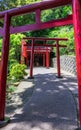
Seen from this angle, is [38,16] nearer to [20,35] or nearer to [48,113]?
[48,113]

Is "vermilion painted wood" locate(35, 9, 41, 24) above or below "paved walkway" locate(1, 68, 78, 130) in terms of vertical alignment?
above

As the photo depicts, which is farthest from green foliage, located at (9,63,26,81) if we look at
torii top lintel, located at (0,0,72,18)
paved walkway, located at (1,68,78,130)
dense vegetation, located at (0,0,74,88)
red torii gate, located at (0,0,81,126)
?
torii top lintel, located at (0,0,72,18)

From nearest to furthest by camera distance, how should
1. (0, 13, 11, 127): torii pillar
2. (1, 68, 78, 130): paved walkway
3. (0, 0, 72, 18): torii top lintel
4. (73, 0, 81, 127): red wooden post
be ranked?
(73, 0, 81, 127): red wooden post → (0, 0, 72, 18): torii top lintel → (1, 68, 78, 130): paved walkway → (0, 13, 11, 127): torii pillar

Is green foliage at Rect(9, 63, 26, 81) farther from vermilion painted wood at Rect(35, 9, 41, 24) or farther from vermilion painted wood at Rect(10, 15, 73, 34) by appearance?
vermilion painted wood at Rect(35, 9, 41, 24)

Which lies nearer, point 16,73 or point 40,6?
point 40,6

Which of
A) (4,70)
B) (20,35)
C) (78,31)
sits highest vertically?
(20,35)

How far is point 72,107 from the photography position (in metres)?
5.04

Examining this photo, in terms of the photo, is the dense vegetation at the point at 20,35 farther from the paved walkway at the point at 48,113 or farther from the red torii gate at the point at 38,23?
the red torii gate at the point at 38,23

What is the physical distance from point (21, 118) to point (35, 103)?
1081 millimetres

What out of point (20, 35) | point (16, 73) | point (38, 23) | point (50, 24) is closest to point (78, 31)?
point (50, 24)

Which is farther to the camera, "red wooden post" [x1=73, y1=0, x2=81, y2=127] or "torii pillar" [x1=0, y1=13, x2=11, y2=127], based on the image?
Answer: "torii pillar" [x1=0, y1=13, x2=11, y2=127]

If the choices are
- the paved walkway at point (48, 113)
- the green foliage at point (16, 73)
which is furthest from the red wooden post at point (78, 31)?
the green foliage at point (16, 73)

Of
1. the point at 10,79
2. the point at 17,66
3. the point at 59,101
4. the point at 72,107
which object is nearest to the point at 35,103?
the point at 59,101

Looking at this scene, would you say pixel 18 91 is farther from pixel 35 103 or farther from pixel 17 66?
pixel 17 66
